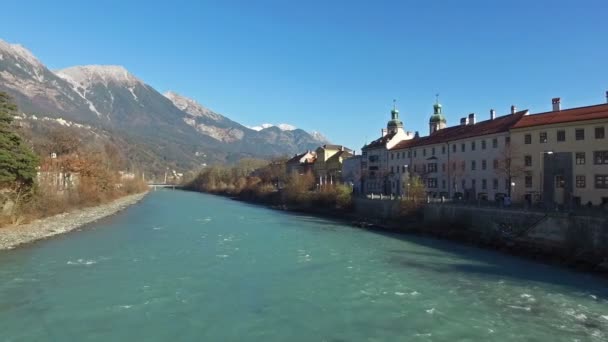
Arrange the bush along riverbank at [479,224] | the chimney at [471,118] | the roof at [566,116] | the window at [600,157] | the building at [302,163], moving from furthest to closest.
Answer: the building at [302,163] → the chimney at [471,118] → the roof at [566,116] → the window at [600,157] → the bush along riverbank at [479,224]

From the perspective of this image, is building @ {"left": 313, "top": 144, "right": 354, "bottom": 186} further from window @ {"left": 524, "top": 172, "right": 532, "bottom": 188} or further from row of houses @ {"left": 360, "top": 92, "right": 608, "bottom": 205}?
window @ {"left": 524, "top": 172, "right": 532, "bottom": 188}

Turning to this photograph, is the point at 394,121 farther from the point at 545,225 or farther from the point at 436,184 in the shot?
the point at 545,225

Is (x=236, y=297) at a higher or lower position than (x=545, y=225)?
lower

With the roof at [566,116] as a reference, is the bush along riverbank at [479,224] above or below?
below

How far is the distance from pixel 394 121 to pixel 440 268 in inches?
2231

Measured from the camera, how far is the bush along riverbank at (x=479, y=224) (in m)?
26.5

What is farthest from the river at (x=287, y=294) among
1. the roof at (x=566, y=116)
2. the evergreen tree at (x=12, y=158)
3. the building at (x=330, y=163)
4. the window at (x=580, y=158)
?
the building at (x=330, y=163)

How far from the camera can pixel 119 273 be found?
22203 millimetres

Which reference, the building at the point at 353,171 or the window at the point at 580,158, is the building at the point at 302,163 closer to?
the building at the point at 353,171

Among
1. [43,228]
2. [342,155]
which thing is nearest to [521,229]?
[43,228]

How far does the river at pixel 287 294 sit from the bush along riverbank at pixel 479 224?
5.89ft

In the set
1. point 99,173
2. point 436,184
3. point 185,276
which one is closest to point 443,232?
point 436,184

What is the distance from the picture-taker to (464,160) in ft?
165

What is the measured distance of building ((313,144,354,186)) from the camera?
9000cm
